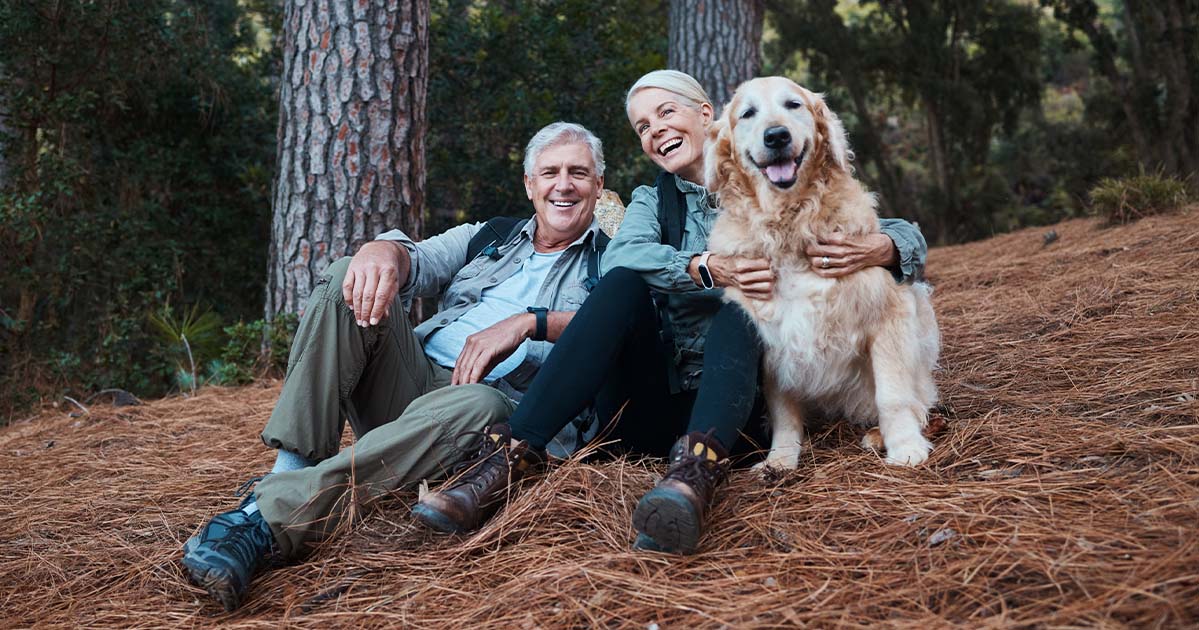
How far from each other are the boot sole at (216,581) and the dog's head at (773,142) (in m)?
1.72

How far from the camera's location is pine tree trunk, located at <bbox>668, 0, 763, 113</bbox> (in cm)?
602

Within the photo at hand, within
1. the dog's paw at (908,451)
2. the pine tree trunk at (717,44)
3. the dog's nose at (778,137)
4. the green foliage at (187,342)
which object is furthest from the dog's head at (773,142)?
the green foliage at (187,342)

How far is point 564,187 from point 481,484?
3.77ft

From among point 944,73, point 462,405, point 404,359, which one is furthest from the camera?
point 944,73

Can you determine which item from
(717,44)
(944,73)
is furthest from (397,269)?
(944,73)

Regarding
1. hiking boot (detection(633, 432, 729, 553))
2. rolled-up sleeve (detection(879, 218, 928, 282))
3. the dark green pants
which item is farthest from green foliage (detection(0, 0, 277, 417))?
rolled-up sleeve (detection(879, 218, 928, 282))

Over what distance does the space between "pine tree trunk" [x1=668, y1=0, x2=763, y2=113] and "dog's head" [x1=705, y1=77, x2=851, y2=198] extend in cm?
348

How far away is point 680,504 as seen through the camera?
1941 mm

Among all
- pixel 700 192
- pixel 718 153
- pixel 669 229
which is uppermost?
pixel 718 153

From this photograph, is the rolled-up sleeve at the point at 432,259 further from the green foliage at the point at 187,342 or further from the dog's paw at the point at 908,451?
the green foliage at the point at 187,342

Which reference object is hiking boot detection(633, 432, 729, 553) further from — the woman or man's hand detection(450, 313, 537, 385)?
man's hand detection(450, 313, 537, 385)

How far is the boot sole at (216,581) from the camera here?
202 centimetres

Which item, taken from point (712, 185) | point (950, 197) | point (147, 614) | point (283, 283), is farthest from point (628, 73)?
point (950, 197)

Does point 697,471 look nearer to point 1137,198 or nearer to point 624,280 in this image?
point 624,280
